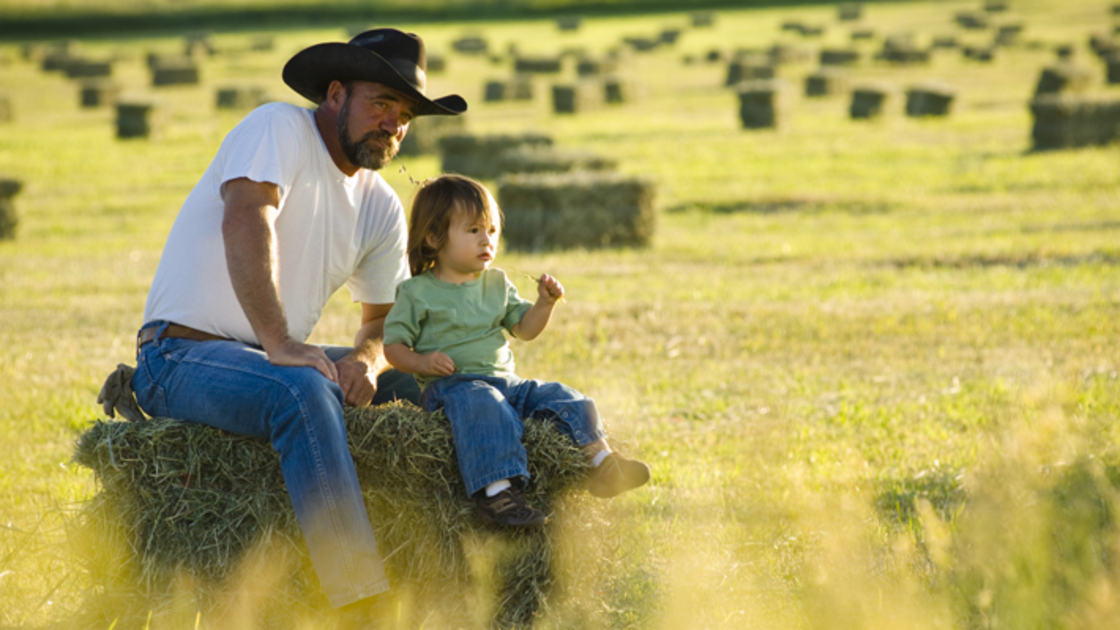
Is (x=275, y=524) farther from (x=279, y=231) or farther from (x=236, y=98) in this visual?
(x=236, y=98)

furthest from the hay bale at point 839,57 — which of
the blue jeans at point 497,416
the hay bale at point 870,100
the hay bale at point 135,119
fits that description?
the blue jeans at point 497,416

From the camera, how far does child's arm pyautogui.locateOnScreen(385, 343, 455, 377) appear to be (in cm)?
452

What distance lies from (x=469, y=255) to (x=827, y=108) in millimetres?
25294

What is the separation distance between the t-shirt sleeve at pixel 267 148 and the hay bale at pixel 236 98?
24.8 metres

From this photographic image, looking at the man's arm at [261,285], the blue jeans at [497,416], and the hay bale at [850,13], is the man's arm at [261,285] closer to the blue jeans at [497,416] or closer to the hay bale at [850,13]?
the blue jeans at [497,416]

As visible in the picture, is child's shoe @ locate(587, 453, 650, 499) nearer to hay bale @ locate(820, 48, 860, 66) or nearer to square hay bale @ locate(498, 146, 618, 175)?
square hay bale @ locate(498, 146, 618, 175)

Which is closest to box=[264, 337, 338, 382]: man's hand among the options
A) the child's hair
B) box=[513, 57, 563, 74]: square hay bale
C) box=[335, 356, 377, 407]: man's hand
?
box=[335, 356, 377, 407]: man's hand

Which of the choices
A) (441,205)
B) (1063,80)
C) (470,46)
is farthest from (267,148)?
(470,46)

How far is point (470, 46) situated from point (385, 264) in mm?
43241

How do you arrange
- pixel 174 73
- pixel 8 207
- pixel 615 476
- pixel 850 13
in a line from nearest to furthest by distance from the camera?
pixel 615 476
pixel 8 207
pixel 174 73
pixel 850 13

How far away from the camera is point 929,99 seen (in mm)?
25312

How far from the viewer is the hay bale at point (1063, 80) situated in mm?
25438

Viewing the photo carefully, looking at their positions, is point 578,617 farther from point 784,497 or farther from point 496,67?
point 496,67

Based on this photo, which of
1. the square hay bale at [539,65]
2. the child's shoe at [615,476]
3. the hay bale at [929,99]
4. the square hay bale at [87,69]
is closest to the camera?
the child's shoe at [615,476]
